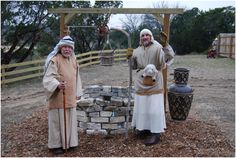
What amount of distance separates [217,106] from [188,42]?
68.7 feet

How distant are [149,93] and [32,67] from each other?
28.0 ft

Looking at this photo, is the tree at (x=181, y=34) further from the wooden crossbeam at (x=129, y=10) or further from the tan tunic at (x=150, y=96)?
the tan tunic at (x=150, y=96)

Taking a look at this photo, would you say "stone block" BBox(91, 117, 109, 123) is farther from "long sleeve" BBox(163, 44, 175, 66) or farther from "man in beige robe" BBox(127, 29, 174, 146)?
"long sleeve" BBox(163, 44, 175, 66)

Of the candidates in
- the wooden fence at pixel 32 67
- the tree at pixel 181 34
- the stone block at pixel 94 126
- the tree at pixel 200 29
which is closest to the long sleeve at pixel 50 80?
the stone block at pixel 94 126

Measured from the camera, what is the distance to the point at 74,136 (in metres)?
4.39

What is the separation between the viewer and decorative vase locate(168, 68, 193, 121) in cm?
547

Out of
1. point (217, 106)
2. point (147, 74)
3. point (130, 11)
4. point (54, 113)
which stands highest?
point (130, 11)

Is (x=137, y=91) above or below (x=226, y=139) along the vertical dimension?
above

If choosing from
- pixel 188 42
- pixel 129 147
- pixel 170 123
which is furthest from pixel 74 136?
pixel 188 42

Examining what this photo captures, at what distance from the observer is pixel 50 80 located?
161 inches

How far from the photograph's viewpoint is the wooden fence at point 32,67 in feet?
35.4

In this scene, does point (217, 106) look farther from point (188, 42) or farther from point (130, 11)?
point (188, 42)

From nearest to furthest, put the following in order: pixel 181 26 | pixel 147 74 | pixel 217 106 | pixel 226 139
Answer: pixel 147 74
pixel 226 139
pixel 217 106
pixel 181 26

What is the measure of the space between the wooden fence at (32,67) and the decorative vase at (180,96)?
222 centimetres
